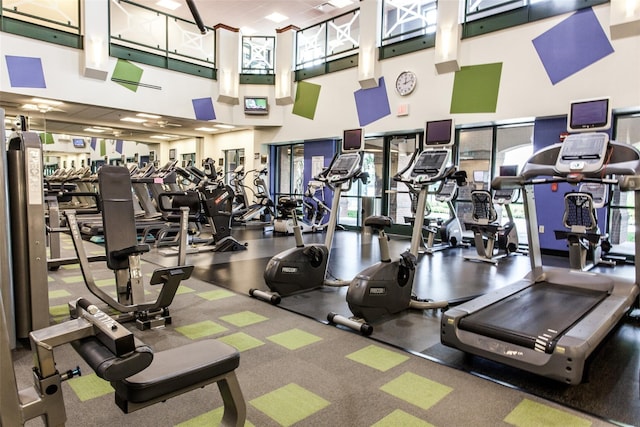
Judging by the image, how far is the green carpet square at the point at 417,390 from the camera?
2223 mm

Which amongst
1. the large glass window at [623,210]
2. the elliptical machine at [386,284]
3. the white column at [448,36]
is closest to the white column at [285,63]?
the white column at [448,36]

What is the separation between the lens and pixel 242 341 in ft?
9.90

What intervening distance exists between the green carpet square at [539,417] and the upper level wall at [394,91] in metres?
5.74

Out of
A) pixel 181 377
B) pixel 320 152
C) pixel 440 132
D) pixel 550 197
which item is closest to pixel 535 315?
pixel 181 377

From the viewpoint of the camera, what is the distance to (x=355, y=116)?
969 centimetres

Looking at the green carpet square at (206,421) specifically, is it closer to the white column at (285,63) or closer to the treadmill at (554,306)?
the treadmill at (554,306)

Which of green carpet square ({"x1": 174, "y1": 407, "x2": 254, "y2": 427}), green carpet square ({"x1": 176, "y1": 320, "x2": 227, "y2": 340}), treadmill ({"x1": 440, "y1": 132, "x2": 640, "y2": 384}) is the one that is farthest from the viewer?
green carpet square ({"x1": 176, "y1": 320, "x2": 227, "y2": 340})

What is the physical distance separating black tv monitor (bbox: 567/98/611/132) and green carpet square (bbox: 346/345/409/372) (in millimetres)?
4228

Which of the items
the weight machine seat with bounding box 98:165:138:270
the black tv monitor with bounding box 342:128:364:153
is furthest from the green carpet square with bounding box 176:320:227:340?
the black tv monitor with bounding box 342:128:364:153

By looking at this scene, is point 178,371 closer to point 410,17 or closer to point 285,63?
point 410,17

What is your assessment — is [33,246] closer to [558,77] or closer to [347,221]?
[558,77]

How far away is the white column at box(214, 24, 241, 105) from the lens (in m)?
11.0

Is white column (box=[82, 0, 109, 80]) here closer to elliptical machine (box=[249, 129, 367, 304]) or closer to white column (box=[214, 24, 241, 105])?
white column (box=[214, 24, 241, 105])

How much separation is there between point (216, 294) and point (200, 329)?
103 centimetres
